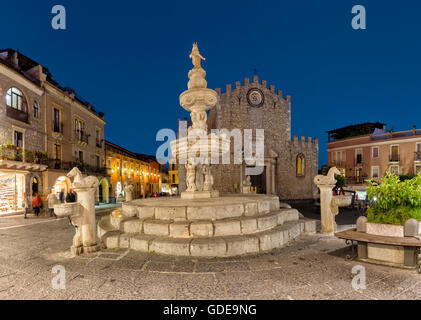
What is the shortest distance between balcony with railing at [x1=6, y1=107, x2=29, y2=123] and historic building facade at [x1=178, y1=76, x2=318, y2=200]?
42.6 feet

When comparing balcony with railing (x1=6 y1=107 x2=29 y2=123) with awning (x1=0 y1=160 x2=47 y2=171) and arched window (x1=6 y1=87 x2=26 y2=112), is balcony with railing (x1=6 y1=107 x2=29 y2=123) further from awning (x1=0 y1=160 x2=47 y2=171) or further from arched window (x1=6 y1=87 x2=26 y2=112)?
awning (x1=0 y1=160 x2=47 y2=171)

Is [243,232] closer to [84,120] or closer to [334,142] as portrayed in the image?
[84,120]

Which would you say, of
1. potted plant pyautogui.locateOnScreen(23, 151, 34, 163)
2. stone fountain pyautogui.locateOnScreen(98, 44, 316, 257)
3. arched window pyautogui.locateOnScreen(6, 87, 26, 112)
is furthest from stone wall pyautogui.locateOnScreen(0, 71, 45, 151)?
stone fountain pyautogui.locateOnScreen(98, 44, 316, 257)

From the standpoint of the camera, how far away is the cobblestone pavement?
2.96 metres

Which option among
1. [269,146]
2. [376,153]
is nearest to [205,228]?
[269,146]

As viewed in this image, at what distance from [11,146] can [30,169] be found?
249 cm

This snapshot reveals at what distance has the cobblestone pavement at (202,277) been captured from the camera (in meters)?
2.96

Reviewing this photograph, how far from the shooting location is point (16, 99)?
15.4m

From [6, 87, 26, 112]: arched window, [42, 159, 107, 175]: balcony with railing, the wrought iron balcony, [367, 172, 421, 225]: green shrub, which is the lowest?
[367, 172, 421, 225]: green shrub

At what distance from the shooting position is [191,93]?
785cm

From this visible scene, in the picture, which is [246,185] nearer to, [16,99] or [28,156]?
[28,156]

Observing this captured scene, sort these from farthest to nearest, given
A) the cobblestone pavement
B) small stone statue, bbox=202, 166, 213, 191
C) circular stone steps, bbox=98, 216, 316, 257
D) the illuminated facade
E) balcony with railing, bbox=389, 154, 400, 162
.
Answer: the illuminated facade < balcony with railing, bbox=389, 154, 400, 162 < small stone statue, bbox=202, 166, 213, 191 < circular stone steps, bbox=98, 216, 316, 257 < the cobblestone pavement

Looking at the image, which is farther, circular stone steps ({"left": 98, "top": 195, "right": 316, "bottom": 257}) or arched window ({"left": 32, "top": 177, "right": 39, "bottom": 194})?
arched window ({"left": 32, "top": 177, "right": 39, "bottom": 194})

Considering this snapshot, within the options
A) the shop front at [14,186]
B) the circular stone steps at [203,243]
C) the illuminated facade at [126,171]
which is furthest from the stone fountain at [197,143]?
the illuminated facade at [126,171]
